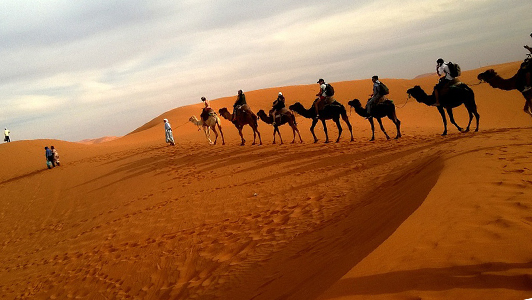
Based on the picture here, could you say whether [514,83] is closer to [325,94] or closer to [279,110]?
[325,94]

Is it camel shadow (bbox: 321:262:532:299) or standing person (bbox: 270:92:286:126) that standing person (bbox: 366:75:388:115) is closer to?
standing person (bbox: 270:92:286:126)

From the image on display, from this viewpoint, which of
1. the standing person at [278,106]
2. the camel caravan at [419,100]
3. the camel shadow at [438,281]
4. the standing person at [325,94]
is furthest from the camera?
the standing person at [278,106]

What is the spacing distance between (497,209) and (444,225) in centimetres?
71

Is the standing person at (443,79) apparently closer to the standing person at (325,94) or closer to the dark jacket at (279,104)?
the standing person at (325,94)

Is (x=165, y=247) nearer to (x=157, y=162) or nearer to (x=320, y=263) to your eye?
(x=320, y=263)

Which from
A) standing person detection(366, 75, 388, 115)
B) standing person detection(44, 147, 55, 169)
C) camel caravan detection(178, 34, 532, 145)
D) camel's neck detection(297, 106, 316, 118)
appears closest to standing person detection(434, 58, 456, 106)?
camel caravan detection(178, 34, 532, 145)

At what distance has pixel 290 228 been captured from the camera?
7145 millimetres

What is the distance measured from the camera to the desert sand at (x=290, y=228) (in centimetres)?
337

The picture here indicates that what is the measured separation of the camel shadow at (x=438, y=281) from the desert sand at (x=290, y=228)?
16 mm

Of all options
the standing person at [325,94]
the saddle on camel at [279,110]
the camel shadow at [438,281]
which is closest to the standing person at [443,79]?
the standing person at [325,94]

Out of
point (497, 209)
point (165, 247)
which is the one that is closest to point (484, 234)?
point (497, 209)

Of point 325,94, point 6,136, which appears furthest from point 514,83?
point 6,136

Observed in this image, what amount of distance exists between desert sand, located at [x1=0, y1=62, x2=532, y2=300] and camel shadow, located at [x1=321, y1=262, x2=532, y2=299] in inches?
0.6

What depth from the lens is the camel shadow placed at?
9.03ft
